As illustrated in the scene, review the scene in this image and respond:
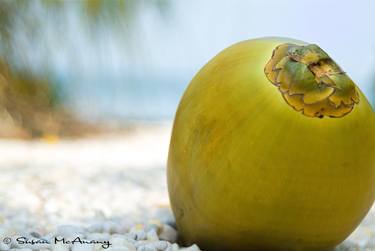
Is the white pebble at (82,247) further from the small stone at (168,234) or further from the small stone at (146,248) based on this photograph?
the small stone at (168,234)

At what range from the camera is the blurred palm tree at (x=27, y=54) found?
3.79 metres

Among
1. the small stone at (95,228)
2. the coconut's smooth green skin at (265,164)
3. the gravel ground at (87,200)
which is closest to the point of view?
the coconut's smooth green skin at (265,164)

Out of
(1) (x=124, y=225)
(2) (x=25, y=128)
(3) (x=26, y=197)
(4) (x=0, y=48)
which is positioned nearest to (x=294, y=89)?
(1) (x=124, y=225)

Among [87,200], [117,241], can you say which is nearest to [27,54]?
[87,200]

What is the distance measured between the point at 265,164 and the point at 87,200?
1.03 metres

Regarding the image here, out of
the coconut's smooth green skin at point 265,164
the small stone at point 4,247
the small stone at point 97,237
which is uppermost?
the coconut's smooth green skin at point 265,164

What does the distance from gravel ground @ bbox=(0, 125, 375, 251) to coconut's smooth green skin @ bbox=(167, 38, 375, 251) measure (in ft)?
0.51

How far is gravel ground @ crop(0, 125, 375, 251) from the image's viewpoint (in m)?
1.39

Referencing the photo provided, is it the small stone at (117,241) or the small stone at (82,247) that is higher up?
the small stone at (82,247)

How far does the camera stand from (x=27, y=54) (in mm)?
3883

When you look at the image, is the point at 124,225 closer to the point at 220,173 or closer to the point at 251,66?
the point at 220,173

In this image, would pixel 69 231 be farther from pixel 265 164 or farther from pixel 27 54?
pixel 27 54

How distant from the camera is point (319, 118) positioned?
116 cm

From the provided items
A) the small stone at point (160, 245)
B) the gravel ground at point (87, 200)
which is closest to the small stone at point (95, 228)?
the gravel ground at point (87, 200)
